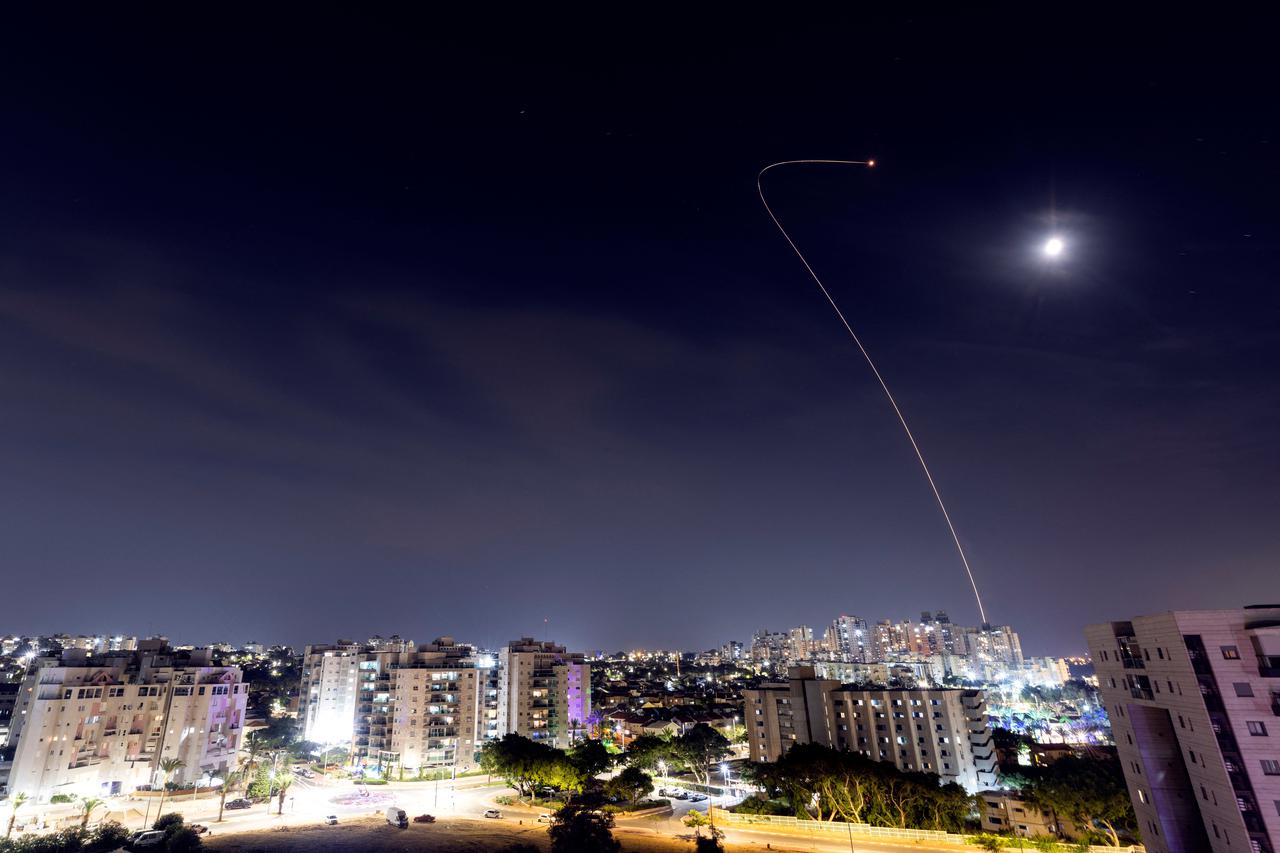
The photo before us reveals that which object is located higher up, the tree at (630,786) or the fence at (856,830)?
the tree at (630,786)

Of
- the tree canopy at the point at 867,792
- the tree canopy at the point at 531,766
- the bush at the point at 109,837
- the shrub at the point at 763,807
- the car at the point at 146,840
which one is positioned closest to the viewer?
the car at the point at 146,840

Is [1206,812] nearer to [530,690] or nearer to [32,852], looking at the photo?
[32,852]

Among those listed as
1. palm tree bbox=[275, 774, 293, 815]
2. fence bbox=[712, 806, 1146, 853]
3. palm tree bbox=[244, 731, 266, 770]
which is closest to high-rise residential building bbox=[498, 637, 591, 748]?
palm tree bbox=[244, 731, 266, 770]

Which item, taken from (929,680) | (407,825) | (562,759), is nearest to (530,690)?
(562,759)

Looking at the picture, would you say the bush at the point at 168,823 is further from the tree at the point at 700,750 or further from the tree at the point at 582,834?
the tree at the point at 700,750

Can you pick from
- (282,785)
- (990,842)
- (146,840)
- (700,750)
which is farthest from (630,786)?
(146,840)

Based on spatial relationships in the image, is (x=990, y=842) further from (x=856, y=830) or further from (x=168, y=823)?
(x=168, y=823)

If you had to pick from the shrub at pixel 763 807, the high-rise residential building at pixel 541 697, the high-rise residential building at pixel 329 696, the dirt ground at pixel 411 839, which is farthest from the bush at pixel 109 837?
the high-rise residential building at pixel 541 697
